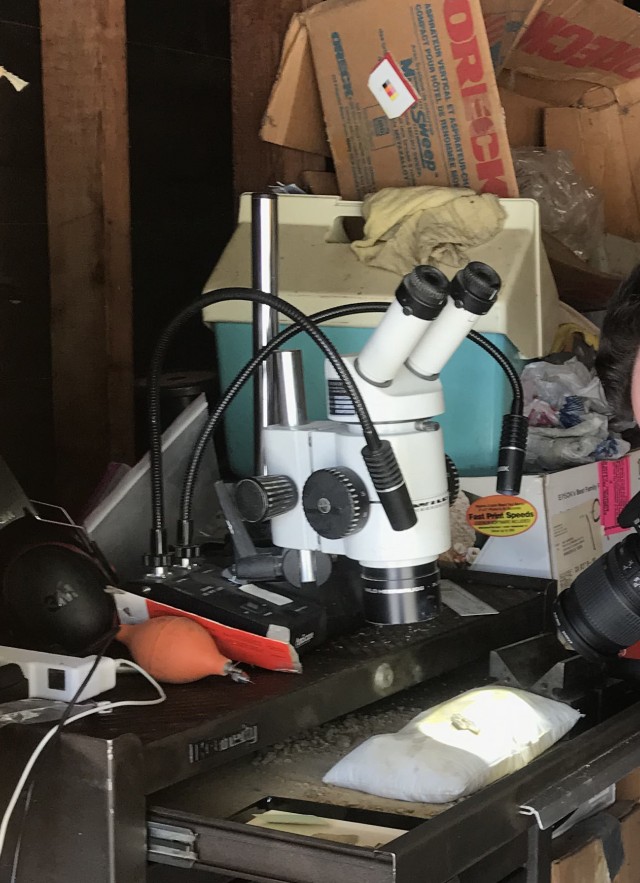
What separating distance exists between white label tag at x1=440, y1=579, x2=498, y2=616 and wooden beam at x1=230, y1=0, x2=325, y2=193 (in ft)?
2.75

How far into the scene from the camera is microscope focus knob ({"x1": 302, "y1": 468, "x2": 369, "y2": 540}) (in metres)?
1.02

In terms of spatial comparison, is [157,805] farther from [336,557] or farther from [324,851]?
[336,557]

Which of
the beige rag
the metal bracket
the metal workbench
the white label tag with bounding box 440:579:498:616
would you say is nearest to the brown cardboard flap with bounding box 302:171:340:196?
the beige rag

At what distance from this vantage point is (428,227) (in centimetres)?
153

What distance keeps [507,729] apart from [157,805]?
0.35m

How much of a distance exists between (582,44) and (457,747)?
147 cm

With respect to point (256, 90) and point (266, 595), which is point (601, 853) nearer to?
point (266, 595)

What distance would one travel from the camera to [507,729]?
103 cm

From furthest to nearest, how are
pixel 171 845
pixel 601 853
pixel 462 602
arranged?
pixel 462 602
pixel 601 853
pixel 171 845

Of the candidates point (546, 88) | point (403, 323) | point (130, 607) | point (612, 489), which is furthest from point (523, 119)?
point (130, 607)

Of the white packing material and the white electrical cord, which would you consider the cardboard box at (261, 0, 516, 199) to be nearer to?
the white packing material

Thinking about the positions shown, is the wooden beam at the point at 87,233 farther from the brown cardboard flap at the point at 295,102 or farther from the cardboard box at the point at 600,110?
→ the cardboard box at the point at 600,110

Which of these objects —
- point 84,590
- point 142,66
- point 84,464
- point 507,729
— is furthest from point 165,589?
point 142,66

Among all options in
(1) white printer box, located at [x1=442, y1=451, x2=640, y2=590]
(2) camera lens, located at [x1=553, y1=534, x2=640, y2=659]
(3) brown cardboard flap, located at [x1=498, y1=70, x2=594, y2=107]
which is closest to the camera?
(2) camera lens, located at [x1=553, y1=534, x2=640, y2=659]
